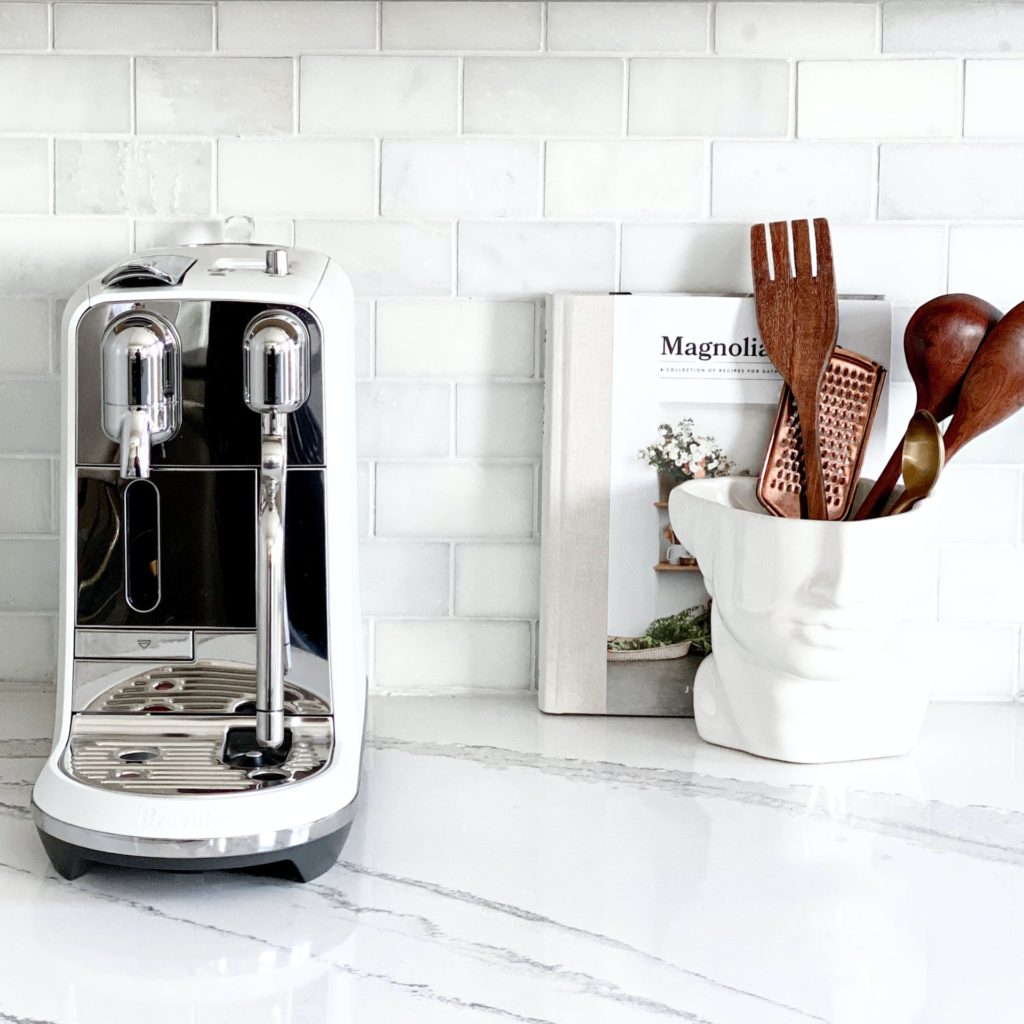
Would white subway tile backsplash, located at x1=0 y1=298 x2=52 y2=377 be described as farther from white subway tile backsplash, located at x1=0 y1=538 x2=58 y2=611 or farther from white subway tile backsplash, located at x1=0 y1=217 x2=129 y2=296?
white subway tile backsplash, located at x1=0 y1=538 x2=58 y2=611

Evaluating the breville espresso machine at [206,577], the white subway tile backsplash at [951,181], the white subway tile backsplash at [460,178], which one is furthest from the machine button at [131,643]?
the white subway tile backsplash at [951,181]

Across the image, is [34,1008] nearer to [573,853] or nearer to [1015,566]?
[573,853]

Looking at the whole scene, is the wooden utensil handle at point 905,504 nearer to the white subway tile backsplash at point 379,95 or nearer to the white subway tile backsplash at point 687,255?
the white subway tile backsplash at point 687,255

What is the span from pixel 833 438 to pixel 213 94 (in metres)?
0.58

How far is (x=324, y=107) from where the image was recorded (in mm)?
1044

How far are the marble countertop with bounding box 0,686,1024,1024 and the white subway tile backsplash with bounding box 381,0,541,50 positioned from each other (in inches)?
22.3

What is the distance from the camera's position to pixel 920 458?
3.04 ft

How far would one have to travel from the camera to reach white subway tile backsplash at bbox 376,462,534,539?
3.57 ft

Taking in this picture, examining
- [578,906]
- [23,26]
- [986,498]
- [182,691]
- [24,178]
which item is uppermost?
[23,26]

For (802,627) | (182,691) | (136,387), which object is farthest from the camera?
(802,627)

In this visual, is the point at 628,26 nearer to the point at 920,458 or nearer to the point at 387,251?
the point at 387,251

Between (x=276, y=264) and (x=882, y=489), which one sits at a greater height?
(x=276, y=264)

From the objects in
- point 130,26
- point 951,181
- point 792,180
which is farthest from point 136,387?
point 951,181

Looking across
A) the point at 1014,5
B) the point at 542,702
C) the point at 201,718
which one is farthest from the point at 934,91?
the point at 201,718
